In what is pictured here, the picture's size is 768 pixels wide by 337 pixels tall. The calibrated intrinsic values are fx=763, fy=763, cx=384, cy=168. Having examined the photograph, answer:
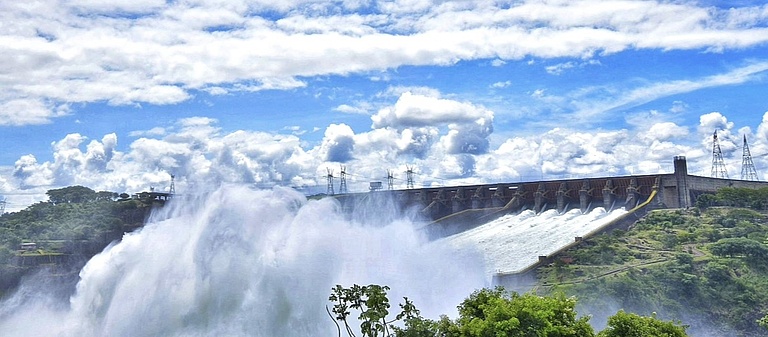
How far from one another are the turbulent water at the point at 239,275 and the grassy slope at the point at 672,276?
46.6 ft

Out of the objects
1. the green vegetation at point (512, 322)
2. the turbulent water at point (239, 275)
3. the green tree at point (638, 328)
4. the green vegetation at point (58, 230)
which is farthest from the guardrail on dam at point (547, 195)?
the green vegetation at point (512, 322)

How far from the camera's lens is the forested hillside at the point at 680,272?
65.6 meters

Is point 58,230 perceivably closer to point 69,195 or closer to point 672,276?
point 69,195

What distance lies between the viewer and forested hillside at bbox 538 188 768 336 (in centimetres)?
6562

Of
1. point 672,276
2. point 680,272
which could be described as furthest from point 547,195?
point 672,276

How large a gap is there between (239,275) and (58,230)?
91.1m

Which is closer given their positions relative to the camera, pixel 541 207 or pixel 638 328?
pixel 638 328

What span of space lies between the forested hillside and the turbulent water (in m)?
14.3

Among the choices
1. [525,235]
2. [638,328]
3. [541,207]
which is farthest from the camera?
[541,207]

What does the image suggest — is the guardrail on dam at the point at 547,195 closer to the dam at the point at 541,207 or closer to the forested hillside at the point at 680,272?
the dam at the point at 541,207

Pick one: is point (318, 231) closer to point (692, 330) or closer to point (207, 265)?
point (207, 265)

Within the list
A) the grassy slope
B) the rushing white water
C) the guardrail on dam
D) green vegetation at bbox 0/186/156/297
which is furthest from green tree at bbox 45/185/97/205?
the grassy slope

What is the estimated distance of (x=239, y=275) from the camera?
47531mm

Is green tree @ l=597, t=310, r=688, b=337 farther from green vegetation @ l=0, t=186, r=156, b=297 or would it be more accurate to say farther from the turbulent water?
green vegetation @ l=0, t=186, r=156, b=297
